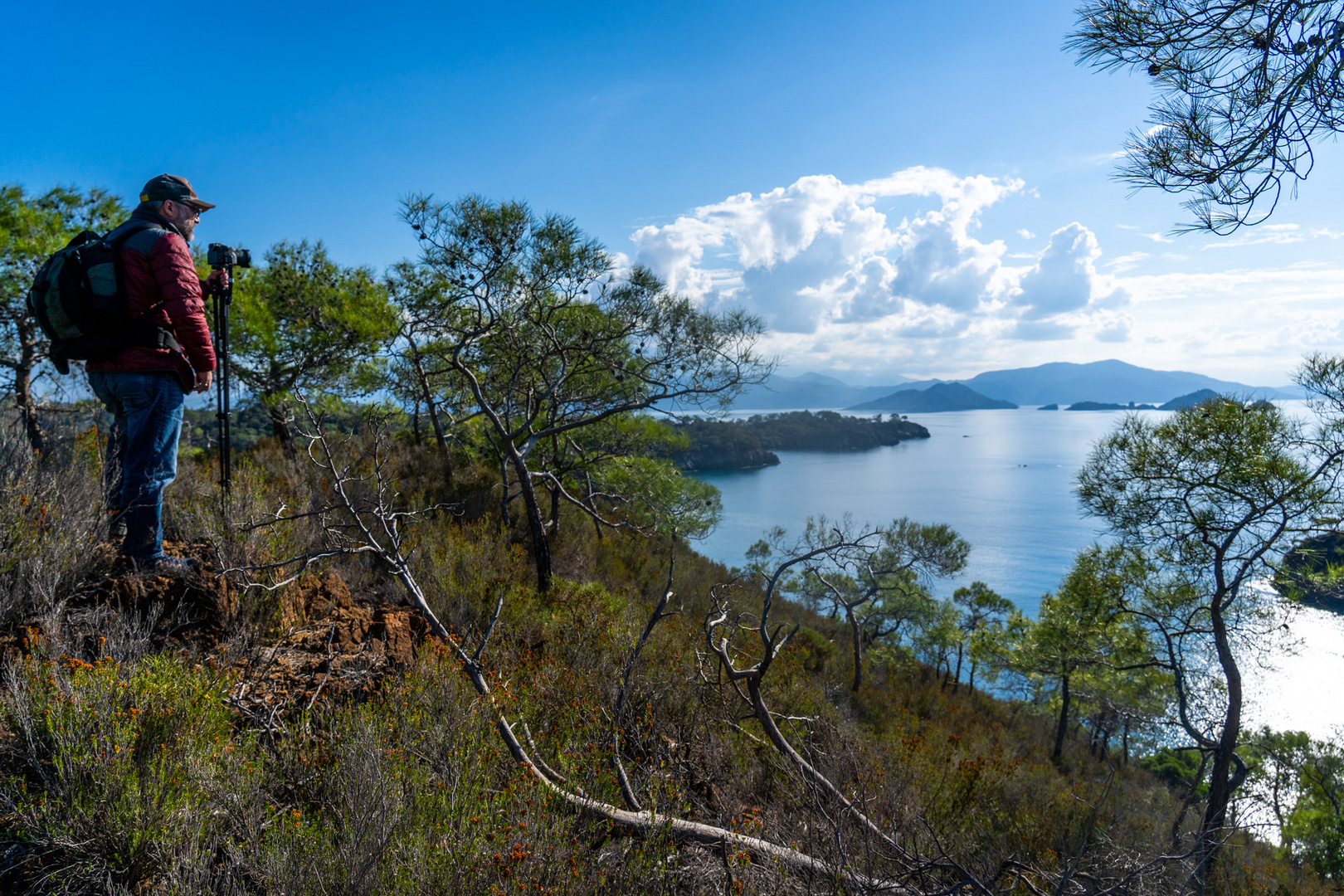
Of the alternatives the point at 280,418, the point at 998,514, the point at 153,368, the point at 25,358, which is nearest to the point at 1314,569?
the point at 153,368

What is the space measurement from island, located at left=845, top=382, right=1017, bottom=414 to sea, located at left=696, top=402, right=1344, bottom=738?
251 feet

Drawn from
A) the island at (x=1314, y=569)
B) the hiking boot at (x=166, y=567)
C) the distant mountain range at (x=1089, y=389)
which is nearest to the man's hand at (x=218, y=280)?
the hiking boot at (x=166, y=567)

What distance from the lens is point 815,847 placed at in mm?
2389

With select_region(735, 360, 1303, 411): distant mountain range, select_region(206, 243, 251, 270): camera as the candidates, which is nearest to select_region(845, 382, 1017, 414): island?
select_region(735, 360, 1303, 411): distant mountain range

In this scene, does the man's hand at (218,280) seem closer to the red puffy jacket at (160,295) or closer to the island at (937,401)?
the red puffy jacket at (160,295)

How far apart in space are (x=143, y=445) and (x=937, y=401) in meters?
185

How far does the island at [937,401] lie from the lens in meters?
166

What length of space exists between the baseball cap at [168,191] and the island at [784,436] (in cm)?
5298

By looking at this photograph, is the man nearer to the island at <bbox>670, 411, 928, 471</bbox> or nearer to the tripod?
the tripod

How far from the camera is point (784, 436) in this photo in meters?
82.1

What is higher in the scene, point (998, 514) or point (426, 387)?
point (426, 387)

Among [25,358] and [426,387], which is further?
[426,387]

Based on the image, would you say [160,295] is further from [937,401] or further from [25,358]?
[937,401]

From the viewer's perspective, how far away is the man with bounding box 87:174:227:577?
2.73 metres
